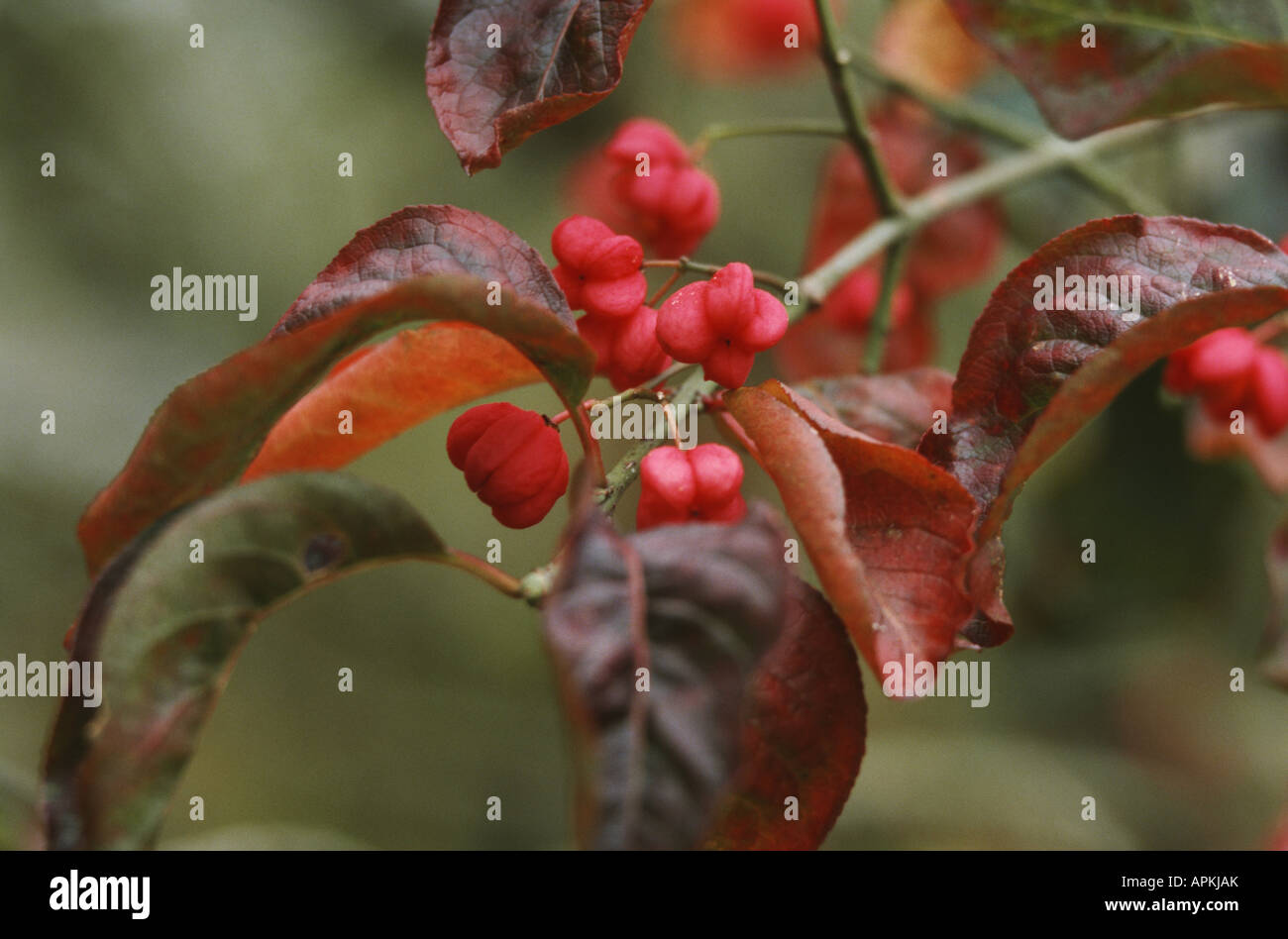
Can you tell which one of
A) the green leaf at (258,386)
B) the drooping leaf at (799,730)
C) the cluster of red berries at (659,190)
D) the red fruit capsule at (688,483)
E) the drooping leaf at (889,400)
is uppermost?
the cluster of red berries at (659,190)

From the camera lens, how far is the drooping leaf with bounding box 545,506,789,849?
380 mm

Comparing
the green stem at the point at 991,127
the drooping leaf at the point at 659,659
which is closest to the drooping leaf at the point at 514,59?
the drooping leaf at the point at 659,659

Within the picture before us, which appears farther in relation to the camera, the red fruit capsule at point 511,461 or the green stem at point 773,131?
the green stem at point 773,131

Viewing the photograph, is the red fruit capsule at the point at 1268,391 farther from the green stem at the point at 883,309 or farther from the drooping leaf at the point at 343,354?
the drooping leaf at the point at 343,354

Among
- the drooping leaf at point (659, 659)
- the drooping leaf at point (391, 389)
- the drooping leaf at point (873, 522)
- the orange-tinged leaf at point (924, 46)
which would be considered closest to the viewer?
the drooping leaf at point (659, 659)

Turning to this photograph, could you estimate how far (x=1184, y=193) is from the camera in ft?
4.16

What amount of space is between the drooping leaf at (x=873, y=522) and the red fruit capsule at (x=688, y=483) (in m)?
0.02

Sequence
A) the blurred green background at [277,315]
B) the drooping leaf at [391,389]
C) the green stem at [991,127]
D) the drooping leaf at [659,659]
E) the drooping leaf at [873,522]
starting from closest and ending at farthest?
the drooping leaf at [659,659] < the drooping leaf at [873,522] < the drooping leaf at [391,389] < the green stem at [991,127] < the blurred green background at [277,315]

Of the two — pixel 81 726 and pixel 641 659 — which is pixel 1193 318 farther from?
pixel 81 726

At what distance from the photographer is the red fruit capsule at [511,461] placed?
0.59 m

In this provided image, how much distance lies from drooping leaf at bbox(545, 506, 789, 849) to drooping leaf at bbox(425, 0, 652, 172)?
25cm

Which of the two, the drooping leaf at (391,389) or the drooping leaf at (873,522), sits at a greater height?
the drooping leaf at (391,389)

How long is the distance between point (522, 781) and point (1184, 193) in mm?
1530

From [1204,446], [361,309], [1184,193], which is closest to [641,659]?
[361,309]
